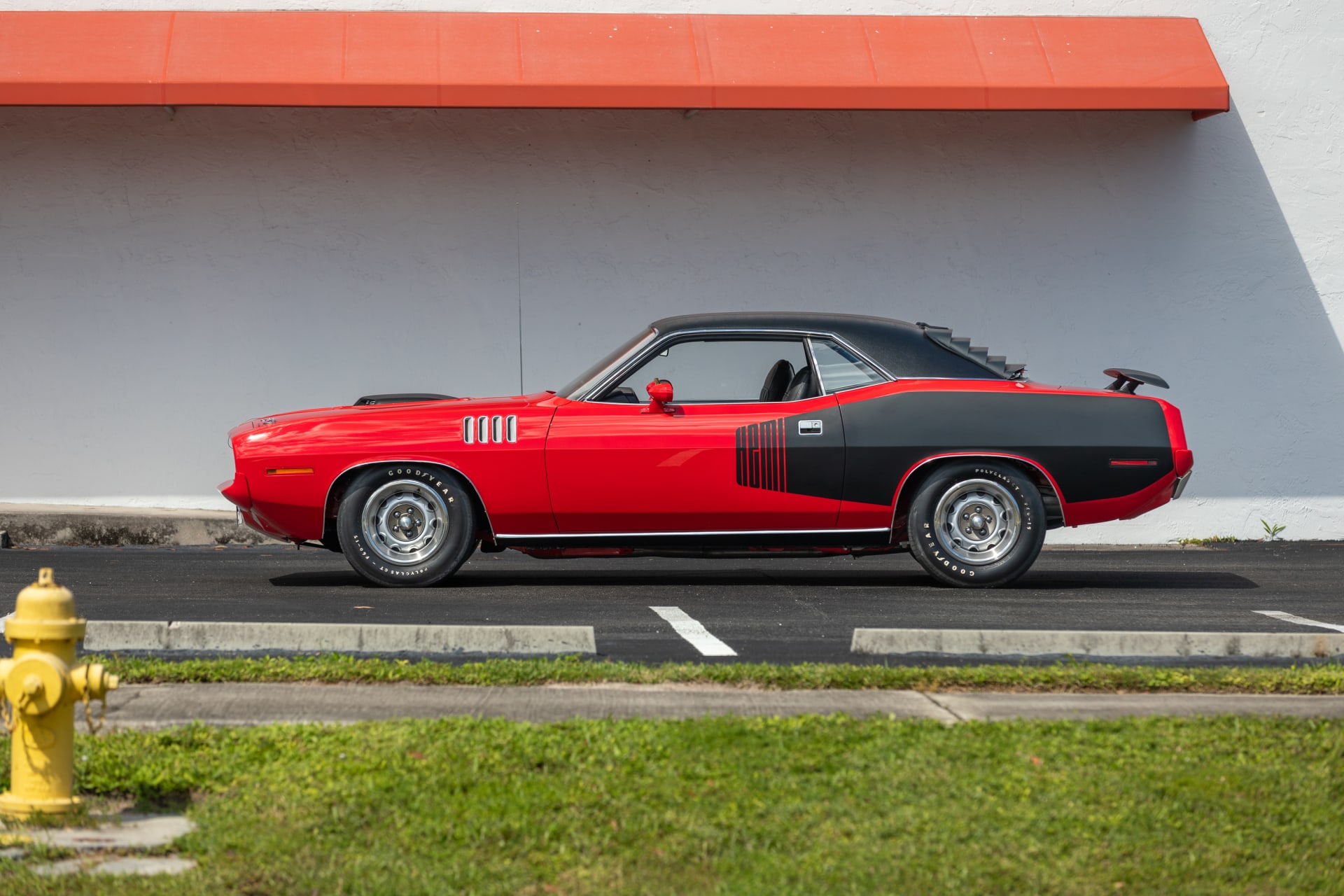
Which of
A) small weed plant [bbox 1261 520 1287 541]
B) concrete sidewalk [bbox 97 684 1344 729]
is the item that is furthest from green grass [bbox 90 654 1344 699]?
small weed plant [bbox 1261 520 1287 541]

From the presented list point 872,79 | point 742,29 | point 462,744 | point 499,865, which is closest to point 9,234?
point 742,29

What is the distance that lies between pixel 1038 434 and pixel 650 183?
583 centimetres

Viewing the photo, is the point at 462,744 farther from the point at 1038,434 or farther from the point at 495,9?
the point at 495,9

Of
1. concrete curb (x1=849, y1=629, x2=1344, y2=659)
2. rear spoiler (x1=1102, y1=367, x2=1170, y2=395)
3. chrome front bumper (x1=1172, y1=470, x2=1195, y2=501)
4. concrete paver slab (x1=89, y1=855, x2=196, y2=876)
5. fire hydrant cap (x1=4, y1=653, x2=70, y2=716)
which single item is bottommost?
concrete paver slab (x1=89, y1=855, x2=196, y2=876)

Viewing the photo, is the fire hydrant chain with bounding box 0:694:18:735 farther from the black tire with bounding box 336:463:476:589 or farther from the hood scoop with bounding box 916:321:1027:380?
the hood scoop with bounding box 916:321:1027:380

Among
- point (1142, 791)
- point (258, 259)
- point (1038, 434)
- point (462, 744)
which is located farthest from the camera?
point (258, 259)

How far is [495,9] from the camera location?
41.4 ft

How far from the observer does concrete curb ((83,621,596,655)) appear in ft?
19.3

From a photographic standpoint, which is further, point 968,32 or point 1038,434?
point 968,32

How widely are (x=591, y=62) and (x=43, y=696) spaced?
29.9ft

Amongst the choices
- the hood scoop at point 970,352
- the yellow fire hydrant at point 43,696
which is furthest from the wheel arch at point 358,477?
the yellow fire hydrant at point 43,696

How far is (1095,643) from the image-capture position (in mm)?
6031

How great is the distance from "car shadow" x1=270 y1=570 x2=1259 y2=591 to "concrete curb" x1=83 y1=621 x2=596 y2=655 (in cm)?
246

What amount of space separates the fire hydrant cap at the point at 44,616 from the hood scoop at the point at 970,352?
19.0 ft
